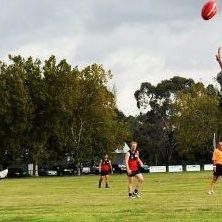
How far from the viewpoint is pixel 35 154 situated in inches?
3679

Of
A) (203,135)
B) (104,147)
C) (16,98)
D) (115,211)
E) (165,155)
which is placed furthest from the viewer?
(165,155)

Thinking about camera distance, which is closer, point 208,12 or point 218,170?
point 208,12

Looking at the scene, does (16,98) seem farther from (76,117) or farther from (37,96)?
(76,117)

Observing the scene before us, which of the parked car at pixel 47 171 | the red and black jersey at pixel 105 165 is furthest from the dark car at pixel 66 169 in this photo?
the red and black jersey at pixel 105 165

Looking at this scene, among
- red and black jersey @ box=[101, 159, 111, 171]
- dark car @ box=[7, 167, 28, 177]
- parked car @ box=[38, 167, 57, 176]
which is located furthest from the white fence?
red and black jersey @ box=[101, 159, 111, 171]

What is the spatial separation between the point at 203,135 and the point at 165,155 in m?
21.8

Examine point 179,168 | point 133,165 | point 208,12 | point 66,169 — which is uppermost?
point 208,12

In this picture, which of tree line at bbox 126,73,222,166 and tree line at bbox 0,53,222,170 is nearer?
tree line at bbox 0,53,222,170

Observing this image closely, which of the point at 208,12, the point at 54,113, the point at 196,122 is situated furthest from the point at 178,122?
the point at 208,12

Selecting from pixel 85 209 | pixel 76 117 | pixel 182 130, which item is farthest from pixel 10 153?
pixel 85 209

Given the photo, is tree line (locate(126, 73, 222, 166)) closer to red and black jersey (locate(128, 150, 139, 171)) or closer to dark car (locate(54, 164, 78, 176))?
dark car (locate(54, 164, 78, 176))

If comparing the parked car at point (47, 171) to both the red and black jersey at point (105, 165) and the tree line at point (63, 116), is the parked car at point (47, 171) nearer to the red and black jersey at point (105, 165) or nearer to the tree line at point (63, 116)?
the tree line at point (63, 116)

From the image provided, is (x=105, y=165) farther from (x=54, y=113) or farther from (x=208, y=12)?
(x=54, y=113)

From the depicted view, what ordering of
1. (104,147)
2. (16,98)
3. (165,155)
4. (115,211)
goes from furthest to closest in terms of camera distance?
(165,155)
(104,147)
(16,98)
(115,211)
